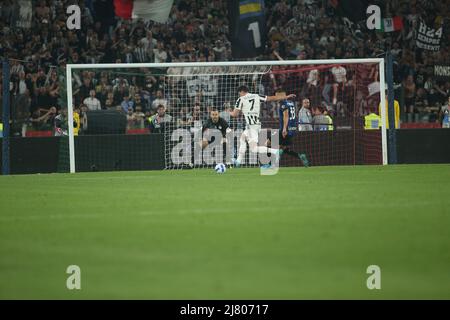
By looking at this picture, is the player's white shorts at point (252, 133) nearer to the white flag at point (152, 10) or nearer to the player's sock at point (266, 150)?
the player's sock at point (266, 150)

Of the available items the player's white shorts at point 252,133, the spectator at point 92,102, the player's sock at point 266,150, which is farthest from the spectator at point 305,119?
the spectator at point 92,102

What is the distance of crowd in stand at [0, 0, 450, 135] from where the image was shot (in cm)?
2872

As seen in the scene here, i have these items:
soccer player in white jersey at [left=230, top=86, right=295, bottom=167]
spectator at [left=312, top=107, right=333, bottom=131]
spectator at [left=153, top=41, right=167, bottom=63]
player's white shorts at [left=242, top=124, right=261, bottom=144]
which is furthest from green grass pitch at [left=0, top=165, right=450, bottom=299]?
spectator at [left=153, top=41, right=167, bottom=63]

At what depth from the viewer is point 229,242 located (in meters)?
8.41

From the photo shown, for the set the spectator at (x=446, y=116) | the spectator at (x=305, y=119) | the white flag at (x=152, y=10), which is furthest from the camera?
the white flag at (x=152, y=10)

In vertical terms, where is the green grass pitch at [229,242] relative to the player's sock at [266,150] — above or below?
below

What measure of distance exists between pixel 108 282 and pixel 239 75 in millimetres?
20852


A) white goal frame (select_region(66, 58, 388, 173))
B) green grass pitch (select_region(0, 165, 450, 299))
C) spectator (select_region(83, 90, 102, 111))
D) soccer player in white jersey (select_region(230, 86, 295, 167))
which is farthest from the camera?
spectator (select_region(83, 90, 102, 111))

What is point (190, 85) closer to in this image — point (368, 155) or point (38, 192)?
point (368, 155)

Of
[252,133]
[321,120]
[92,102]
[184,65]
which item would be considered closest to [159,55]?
[92,102]

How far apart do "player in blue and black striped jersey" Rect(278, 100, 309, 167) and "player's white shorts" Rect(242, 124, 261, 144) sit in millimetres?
728

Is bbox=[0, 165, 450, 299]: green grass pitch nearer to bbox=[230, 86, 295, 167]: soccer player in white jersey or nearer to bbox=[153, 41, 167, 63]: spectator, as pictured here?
bbox=[230, 86, 295, 167]: soccer player in white jersey

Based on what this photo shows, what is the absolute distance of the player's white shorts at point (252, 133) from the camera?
2320cm

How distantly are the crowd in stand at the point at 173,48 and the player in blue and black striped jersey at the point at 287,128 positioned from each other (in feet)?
10.8
